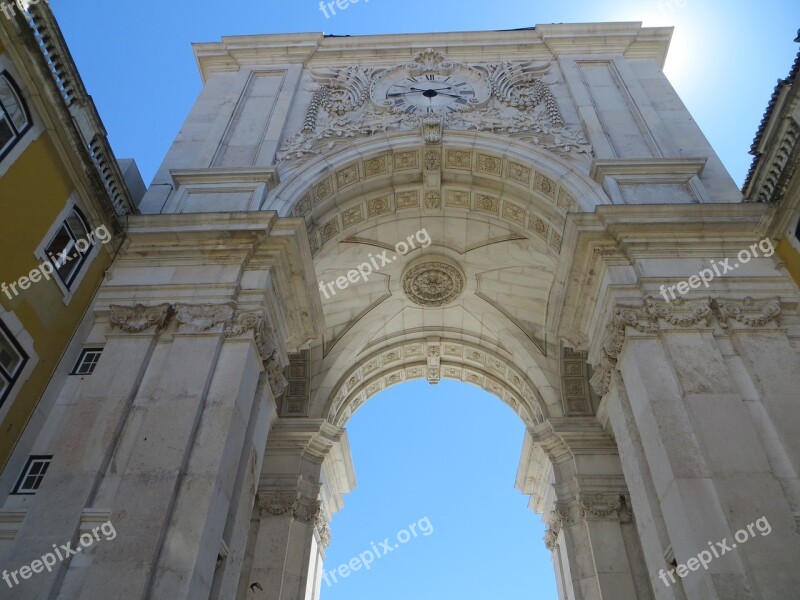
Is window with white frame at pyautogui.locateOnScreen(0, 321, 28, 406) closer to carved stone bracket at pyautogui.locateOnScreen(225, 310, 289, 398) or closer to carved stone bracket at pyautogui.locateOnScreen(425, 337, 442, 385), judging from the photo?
carved stone bracket at pyautogui.locateOnScreen(225, 310, 289, 398)

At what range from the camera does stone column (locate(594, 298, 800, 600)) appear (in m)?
7.71

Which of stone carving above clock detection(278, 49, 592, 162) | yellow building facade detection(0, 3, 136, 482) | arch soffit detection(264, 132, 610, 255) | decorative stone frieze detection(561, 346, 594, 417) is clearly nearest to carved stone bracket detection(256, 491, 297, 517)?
arch soffit detection(264, 132, 610, 255)

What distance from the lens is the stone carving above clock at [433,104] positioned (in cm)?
1536

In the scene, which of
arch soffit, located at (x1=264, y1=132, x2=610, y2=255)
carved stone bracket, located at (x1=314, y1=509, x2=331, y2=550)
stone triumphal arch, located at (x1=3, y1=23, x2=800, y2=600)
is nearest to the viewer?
stone triumphal arch, located at (x1=3, y1=23, x2=800, y2=600)

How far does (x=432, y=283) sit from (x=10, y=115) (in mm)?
12938

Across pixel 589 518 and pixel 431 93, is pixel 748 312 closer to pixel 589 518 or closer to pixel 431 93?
pixel 589 518

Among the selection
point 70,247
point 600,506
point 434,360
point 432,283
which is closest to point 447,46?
point 432,283

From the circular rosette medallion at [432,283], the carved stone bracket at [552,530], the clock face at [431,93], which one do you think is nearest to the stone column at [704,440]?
the carved stone bracket at [552,530]

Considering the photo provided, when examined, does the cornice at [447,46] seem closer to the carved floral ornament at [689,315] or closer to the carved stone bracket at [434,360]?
the carved stone bracket at [434,360]

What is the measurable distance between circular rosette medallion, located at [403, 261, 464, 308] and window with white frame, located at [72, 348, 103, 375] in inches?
425

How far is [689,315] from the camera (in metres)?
10.4

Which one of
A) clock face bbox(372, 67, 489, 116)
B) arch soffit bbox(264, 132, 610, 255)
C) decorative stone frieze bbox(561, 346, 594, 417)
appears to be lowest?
decorative stone frieze bbox(561, 346, 594, 417)

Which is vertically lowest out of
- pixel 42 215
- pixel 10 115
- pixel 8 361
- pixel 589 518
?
pixel 8 361

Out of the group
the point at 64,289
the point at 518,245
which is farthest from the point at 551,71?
the point at 64,289
